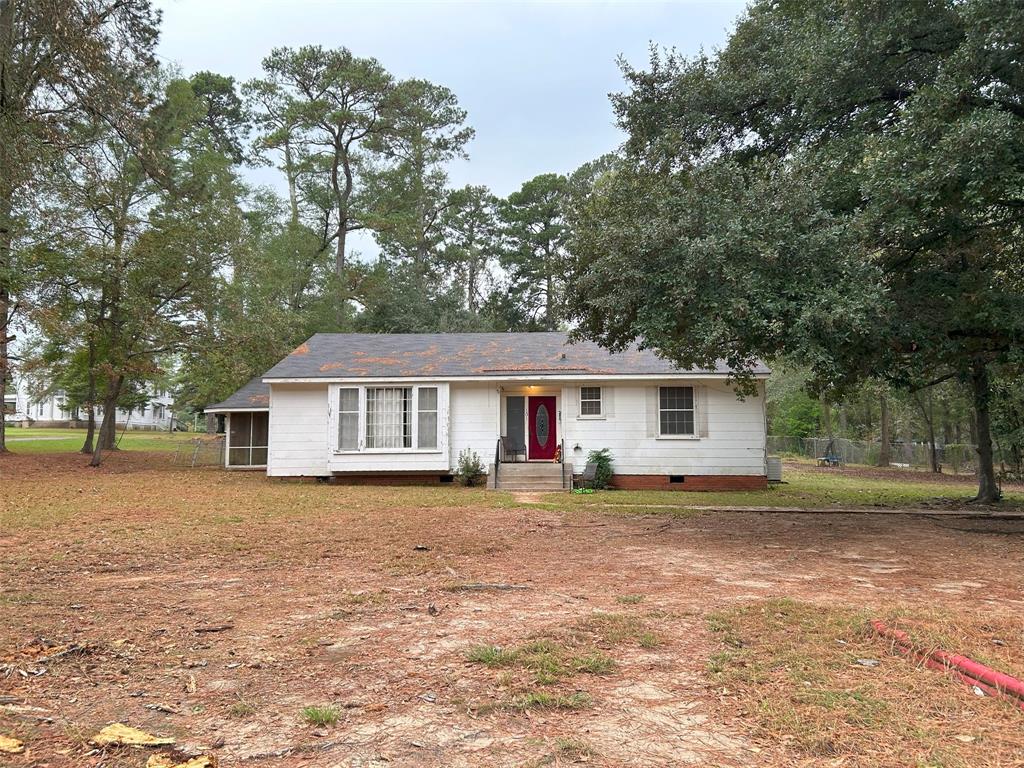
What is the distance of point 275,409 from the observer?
16.4 m

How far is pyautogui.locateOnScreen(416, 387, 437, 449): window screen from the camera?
619 inches

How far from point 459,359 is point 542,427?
2896mm

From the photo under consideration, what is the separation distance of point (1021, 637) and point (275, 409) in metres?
15.7

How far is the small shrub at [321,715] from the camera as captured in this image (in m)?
2.71

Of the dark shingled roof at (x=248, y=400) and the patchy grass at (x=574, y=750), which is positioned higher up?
the dark shingled roof at (x=248, y=400)

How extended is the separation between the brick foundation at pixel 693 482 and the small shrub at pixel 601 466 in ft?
0.91

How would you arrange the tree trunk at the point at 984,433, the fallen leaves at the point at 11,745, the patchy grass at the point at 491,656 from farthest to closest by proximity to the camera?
the tree trunk at the point at 984,433 < the patchy grass at the point at 491,656 < the fallen leaves at the point at 11,745

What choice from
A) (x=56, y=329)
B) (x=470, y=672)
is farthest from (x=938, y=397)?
(x=56, y=329)

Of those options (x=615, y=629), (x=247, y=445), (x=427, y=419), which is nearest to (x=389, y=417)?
(x=427, y=419)

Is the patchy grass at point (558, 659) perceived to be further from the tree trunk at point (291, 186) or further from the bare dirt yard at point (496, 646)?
the tree trunk at point (291, 186)

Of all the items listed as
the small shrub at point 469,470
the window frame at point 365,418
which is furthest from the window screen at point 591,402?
the window frame at point 365,418

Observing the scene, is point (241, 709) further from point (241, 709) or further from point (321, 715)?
point (321, 715)

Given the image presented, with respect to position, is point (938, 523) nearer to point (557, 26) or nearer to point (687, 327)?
point (687, 327)

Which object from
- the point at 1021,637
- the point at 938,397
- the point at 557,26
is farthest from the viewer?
the point at 938,397
